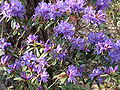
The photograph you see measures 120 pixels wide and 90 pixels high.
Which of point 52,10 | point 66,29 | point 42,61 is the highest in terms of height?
point 52,10

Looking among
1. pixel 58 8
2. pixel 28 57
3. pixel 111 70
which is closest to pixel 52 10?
pixel 58 8

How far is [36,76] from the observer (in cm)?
203

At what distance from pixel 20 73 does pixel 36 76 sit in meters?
0.13

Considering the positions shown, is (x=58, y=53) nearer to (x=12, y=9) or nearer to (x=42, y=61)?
(x=42, y=61)

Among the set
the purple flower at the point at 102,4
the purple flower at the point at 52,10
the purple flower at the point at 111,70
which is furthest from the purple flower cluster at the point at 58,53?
the purple flower at the point at 102,4

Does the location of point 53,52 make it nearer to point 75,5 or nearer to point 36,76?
point 36,76

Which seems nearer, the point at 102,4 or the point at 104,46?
the point at 104,46

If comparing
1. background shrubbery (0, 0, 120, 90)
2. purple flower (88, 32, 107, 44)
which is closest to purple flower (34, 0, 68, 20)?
background shrubbery (0, 0, 120, 90)

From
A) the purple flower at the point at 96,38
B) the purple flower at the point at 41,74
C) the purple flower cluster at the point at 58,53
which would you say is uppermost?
the purple flower at the point at 96,38

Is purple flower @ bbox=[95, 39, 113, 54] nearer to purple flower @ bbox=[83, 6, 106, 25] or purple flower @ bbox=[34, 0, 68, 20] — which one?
purple flower @ bbox=[83, 6, 106, 25]

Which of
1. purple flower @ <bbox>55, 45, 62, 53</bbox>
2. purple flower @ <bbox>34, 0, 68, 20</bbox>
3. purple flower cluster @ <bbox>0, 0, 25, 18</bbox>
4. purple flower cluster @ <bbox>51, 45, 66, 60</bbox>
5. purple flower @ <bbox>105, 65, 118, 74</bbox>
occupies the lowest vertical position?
purple flower @ <bbox>105, 65, 118, 74</bbox>

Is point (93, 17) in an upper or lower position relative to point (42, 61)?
upper

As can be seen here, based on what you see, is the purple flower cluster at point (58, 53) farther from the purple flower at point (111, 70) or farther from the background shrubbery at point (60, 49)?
the purple flower at point (111, 70)

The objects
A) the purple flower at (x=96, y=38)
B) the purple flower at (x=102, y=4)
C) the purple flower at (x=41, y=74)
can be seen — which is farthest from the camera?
the purple flower at (x=102, y=4)
